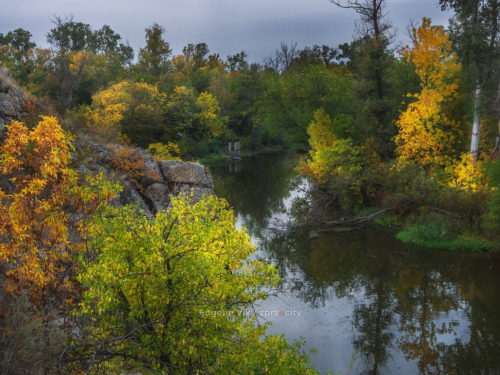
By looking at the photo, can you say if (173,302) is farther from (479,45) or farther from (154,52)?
(154,52)

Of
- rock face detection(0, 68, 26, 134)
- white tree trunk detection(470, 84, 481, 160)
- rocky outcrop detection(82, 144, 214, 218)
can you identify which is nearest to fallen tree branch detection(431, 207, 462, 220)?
white tree trunk detection(470, 84, 481, 160)

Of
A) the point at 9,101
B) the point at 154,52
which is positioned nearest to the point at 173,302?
the point at 9,101

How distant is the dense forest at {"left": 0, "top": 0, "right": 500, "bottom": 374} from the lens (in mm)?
6301

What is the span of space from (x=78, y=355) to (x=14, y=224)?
198cm

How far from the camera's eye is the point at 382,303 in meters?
14.8

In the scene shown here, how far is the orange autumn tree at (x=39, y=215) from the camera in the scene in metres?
6.54

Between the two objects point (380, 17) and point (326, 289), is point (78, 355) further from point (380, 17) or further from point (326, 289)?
point (380, 17)

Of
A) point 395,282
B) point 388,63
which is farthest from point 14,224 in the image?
point 388,63

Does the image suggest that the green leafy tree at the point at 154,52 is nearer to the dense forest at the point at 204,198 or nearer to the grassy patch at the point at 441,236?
the dense forest at the point at 204,198

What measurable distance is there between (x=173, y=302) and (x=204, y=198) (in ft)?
6.03

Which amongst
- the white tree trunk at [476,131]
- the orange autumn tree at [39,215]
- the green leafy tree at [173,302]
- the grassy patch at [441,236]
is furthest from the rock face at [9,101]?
the white tree trunk at [476,131]

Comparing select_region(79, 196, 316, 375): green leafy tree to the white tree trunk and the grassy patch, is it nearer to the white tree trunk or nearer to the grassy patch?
the grassy patch

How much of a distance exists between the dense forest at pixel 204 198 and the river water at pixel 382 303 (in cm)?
168

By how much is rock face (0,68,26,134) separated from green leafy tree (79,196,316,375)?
10.3 meters
